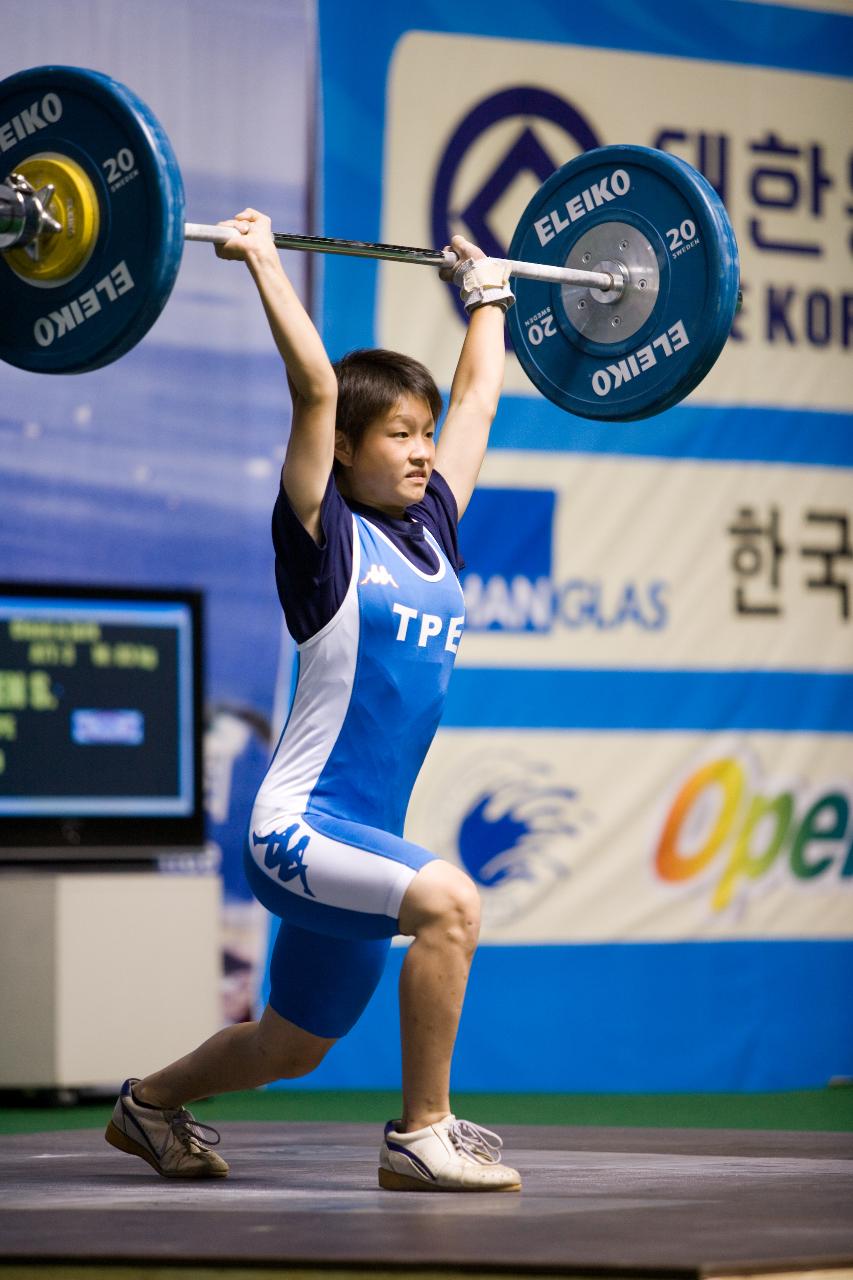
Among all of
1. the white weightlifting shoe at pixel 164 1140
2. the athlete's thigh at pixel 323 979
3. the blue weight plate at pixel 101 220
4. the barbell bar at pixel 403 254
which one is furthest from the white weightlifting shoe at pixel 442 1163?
the barbell bar at pixel 403 254

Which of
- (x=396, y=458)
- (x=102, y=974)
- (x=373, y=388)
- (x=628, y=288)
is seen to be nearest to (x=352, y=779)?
(x=396, y=458)

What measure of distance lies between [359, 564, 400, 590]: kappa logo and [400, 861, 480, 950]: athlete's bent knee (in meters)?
0.46

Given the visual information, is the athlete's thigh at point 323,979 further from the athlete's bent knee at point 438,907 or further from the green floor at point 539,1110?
the green floor at point 539,1110

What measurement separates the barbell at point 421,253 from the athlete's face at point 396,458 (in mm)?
311

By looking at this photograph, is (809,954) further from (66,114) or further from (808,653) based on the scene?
(66,114)

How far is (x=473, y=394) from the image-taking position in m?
3.58

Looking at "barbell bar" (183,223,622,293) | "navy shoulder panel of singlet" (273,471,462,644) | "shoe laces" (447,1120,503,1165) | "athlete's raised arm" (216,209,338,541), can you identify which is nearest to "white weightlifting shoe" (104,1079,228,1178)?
"shoe laces" (447,1120,503,1165)

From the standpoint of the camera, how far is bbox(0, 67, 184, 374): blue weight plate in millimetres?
3078

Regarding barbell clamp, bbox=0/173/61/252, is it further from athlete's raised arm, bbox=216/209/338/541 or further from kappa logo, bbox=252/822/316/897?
kappa logo, bbox=252/822/316/897

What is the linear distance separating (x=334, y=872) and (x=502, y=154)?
3.98 m

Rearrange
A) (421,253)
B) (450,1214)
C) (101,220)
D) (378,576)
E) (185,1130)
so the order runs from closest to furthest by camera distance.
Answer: (450,1214), (378,576), (101,220), (185,1130), (421,253)

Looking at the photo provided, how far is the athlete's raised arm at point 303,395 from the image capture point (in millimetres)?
2959

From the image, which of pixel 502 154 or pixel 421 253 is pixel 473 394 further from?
pixel 502 154

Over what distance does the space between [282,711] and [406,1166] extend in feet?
10.2
